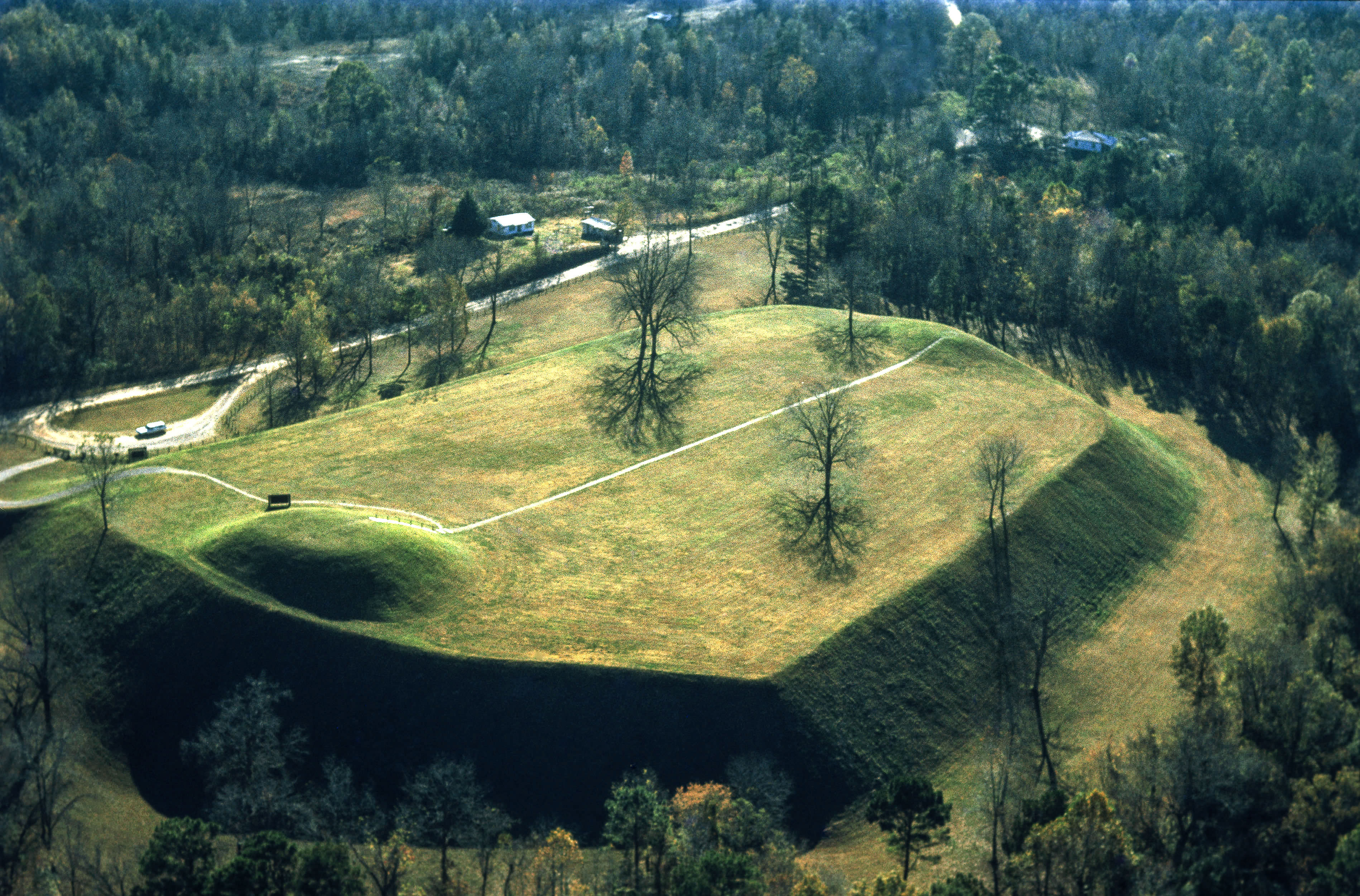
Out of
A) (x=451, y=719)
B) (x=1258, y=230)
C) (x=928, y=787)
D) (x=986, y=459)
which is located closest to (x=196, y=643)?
(x=451, y=719)

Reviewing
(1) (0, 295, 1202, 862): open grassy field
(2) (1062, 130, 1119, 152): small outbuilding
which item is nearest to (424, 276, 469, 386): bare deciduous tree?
(1) (0, 295, 1202, 862): open grassy field

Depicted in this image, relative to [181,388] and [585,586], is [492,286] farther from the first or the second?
[585,586]

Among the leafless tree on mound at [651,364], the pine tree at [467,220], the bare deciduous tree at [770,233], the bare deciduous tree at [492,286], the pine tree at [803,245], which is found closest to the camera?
the leafless tree on mound at [651,364]

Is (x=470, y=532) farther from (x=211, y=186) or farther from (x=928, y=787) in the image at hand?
(x=211, y=186)

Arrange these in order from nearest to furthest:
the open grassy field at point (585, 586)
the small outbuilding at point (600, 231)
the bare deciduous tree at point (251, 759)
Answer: the bare deciduous tree at point (251, 759)
the open grassy field at point (585, 586)
the small outbuilding at point (600, 231)

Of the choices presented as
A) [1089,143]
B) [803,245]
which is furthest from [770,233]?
[1089,143]

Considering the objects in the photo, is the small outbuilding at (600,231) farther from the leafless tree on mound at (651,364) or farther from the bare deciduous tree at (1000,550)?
the bare deciduous tree at (1000,550)

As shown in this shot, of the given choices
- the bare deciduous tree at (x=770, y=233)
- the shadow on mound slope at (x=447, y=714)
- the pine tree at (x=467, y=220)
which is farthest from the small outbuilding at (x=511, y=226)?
the shadow on mound slope at (x=447, y=714)
